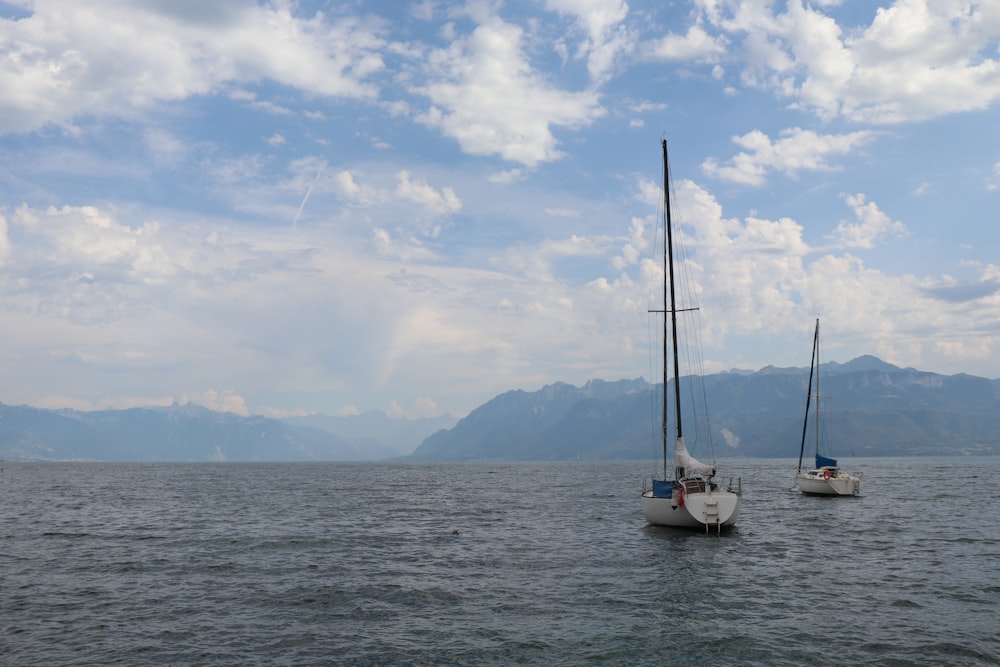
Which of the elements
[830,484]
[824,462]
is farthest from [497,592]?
[824,462]

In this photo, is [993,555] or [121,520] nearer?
[993,555]

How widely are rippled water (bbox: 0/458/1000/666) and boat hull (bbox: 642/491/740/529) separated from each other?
1.10m

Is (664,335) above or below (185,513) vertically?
above

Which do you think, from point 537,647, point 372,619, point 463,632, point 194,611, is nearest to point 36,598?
point 194,611

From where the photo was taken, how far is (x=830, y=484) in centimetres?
8488

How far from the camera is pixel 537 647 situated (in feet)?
73.7

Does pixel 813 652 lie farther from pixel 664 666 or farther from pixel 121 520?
pixel 121 520

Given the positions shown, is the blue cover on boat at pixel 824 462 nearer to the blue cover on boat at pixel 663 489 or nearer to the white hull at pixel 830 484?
the white hull at pixel 830 484

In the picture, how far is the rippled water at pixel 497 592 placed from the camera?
22406 mm

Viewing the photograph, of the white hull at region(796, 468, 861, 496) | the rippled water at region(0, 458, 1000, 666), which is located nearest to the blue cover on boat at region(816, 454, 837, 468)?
the white hull at region(796, 468, 861, 496)

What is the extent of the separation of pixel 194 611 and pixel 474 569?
14.0 metres

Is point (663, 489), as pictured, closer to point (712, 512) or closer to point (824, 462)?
point (712, 512)

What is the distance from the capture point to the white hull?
8456cm

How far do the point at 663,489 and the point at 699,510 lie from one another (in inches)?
141
